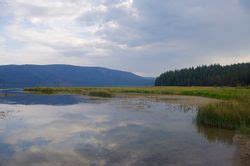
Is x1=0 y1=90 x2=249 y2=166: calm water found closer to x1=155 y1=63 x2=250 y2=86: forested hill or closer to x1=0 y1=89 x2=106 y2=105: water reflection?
x1=0 y1=89 x2=106 y2=105: water reflection

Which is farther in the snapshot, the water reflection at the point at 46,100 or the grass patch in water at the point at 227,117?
the water reflection at the point at 46,100

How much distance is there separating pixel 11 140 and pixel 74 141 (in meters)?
3.14

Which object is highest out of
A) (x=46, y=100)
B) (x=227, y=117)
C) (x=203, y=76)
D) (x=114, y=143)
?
(x=203, y=76)

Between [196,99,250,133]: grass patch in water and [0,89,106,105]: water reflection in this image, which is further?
[0,89,106,105]: water reflection

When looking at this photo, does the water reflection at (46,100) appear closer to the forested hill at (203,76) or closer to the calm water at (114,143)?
the calm water at (114,143)

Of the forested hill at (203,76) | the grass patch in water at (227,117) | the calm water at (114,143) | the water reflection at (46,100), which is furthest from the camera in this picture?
the forested hill at (203,76)

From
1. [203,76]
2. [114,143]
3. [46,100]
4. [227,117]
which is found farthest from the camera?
[203,76]

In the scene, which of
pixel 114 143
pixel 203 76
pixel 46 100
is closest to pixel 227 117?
pixel 114 143

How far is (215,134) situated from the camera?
1725 centimetres

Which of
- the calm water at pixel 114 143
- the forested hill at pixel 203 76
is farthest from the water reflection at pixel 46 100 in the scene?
the forested hill at pixel 203 76

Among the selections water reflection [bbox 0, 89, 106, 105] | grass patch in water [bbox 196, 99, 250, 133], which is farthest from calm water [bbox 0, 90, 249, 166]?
water reflection [bbox 0, 89, 106, 105]

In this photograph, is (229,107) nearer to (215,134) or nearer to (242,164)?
(215,134)

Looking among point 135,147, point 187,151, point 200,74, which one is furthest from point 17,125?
point 200,74

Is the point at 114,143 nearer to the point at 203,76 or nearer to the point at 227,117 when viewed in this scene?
the point at 227,117
